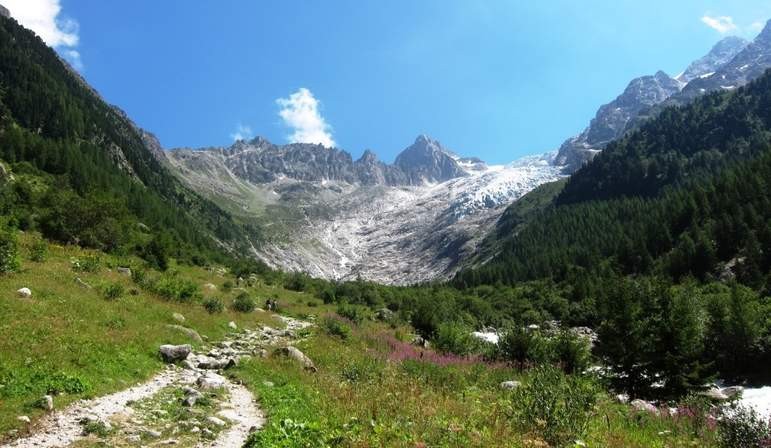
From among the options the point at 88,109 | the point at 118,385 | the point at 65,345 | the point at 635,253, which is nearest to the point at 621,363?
the point at 118,385

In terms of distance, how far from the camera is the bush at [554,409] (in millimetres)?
9354

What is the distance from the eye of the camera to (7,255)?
20938 mm

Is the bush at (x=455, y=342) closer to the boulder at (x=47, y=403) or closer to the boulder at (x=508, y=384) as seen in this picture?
the boulder at (x=508, y=384)

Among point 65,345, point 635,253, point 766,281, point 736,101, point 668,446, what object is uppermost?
point 736,101

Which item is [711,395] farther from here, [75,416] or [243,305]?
[243,305]

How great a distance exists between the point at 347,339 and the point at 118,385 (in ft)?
52.3

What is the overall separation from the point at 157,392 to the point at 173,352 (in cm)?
440

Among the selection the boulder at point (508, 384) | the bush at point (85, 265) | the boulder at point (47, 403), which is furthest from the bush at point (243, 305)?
the boulder at point (47, 403)

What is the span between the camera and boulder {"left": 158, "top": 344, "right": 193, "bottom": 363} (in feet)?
56.5

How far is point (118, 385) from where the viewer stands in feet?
42.8

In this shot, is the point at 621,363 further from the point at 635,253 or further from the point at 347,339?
the point at 635,253

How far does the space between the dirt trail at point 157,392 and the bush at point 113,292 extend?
5527 millimetres

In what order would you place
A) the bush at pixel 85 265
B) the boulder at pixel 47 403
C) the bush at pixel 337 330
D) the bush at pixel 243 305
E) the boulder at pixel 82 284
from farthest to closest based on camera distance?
the bush at pixel 243 305 < the bush at pixel 337 330 < the bush at pixel 85 265 < the boulder at pixel 82 284 < the boulder at pixel 47 403

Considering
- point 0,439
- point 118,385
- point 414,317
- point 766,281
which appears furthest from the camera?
point 766,281
